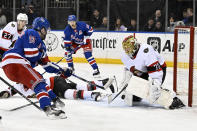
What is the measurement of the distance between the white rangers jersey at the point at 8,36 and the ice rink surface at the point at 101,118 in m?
0.83

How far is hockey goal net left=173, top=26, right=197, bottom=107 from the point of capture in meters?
4.54

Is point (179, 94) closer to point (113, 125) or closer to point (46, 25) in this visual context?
point (113, 125)

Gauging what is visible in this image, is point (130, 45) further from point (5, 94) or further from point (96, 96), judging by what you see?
point (5, 94)

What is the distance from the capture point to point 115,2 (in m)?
9.29

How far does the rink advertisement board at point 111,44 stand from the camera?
28.4ft

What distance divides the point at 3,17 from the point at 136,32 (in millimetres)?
3064

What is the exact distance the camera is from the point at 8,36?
5531 mm

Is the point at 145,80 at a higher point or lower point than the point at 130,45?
lower

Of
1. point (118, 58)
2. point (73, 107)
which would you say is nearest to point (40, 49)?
point (73, 107)

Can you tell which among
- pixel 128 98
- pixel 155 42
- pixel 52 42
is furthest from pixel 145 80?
pixel 52 42

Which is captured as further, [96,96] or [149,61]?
[96,96]

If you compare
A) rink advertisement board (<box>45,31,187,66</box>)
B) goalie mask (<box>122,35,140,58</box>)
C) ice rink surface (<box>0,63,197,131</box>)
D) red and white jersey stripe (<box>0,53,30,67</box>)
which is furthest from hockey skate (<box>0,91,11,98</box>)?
rink advertisement board (<box>45,31,187,66</box>)

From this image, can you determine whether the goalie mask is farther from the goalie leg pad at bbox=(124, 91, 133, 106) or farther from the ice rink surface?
the ice rink surface

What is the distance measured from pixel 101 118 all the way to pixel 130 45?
78cm
